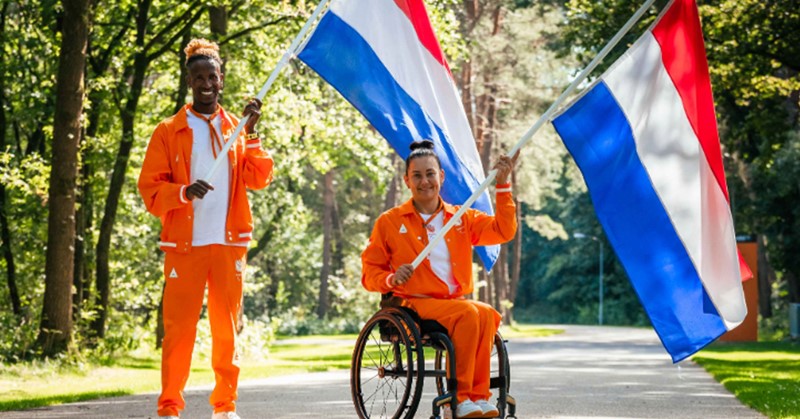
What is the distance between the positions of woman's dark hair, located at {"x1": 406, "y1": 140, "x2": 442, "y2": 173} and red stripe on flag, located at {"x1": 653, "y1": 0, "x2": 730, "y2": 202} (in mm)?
1349

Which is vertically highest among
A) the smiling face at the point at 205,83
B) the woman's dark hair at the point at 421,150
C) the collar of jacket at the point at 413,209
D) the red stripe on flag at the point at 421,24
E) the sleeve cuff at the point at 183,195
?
the red stripe on flag at the point at 421,24

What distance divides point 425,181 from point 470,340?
0.96 meters

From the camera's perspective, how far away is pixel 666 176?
695cm

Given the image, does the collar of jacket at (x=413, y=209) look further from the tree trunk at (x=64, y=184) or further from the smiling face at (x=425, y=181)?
the tree trunk at (x=64, y=184)

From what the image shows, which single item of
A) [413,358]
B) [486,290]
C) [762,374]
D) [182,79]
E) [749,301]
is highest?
[182,79]

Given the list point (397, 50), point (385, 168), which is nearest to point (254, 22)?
point (385, 168)

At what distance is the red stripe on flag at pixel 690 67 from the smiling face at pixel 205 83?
2.41 m

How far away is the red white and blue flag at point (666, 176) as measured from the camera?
673 cm

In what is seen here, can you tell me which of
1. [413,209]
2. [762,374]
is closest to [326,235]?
[762,374]

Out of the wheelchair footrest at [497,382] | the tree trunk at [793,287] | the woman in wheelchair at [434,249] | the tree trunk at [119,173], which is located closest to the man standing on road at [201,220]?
the woman in wheelchair at [434,249]

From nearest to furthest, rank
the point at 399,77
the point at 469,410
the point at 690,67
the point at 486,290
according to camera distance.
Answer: the point at 469,410
the point at 690,67
the point at 399,77
the point at 486,290

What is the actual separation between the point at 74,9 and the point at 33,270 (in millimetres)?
6852

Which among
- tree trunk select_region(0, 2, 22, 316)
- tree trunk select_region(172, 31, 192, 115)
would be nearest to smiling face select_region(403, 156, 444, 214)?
tree trunk select_region(172, 31, 192, 115)

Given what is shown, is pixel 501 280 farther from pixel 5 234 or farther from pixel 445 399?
pixel 445 399
